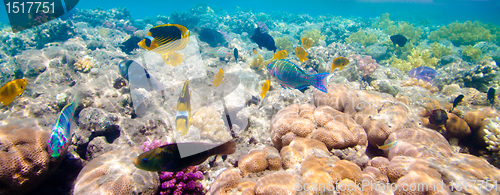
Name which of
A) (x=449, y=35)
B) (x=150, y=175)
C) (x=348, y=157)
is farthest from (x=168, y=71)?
(x=449, y=35)

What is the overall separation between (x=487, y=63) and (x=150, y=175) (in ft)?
31.9

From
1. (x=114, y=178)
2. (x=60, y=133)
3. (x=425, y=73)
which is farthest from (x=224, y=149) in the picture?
(x=425, y=73)

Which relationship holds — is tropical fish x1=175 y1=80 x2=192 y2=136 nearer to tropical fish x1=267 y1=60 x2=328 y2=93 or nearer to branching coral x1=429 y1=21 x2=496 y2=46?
tropical fish x1=267 y1=60 x2=328 y2=93

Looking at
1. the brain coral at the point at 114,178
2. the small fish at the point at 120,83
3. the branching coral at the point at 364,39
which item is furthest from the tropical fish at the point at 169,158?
the branching coral at the point at 364,39

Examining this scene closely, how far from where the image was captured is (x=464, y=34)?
12.9 meters

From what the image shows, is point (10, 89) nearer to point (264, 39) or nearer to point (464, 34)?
point (264, 39)

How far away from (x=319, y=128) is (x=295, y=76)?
973 millimetres

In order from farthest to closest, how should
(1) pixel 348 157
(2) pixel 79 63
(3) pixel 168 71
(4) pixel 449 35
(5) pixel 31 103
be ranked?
(4) pixel 449 35
(3) pixel 168 71
(2) pixel 79 63
(5) pixel 31 103
(1) pixel 348 157

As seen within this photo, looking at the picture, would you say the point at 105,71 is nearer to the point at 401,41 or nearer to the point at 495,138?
the point at 495,138

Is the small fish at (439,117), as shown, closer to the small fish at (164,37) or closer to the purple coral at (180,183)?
the purple coral at (180,183)

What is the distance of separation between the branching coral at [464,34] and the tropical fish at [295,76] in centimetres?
1860

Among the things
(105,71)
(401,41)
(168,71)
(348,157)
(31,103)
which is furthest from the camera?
(401,41)

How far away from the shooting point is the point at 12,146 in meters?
2.35

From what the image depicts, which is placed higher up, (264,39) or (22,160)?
(264,39)
